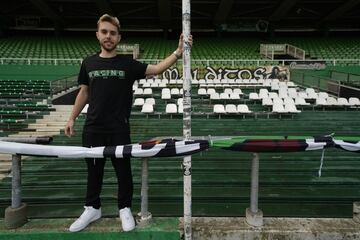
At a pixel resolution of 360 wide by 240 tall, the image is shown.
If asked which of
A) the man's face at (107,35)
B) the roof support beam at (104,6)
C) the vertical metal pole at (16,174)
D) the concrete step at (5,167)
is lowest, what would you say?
the concrete step at (5,167)

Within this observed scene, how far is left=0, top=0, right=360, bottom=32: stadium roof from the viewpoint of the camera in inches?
1038

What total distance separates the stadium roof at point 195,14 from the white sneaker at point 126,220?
2417 cm

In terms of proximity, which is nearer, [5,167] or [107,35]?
[107,35]

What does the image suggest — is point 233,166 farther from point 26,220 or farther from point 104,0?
point 104,0

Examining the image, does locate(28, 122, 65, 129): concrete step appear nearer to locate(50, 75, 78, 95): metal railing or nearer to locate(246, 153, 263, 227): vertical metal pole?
locate(50, 75, 78, 95): metal railing

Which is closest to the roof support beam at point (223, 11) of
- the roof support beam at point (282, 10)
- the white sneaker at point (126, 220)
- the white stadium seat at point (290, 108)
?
the roof support beam at point (282, 10)

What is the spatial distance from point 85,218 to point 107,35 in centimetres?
160

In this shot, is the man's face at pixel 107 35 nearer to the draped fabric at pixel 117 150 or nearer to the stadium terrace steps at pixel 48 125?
the draped fabric at pixel 117 150

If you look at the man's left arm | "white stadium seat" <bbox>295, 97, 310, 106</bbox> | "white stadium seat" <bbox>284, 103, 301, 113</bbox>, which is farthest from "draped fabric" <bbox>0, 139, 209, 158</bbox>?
"white stadium seat" <bbox>295, 97, 310, 106</bbox>

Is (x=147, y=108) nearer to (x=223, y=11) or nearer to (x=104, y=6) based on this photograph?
(x=104, y=6)

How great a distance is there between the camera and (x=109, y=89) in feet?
8.09

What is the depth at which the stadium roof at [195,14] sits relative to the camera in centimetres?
2638

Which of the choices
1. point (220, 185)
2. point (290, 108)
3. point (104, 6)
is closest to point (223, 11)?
point (104, 6)

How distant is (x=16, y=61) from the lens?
728 inches
